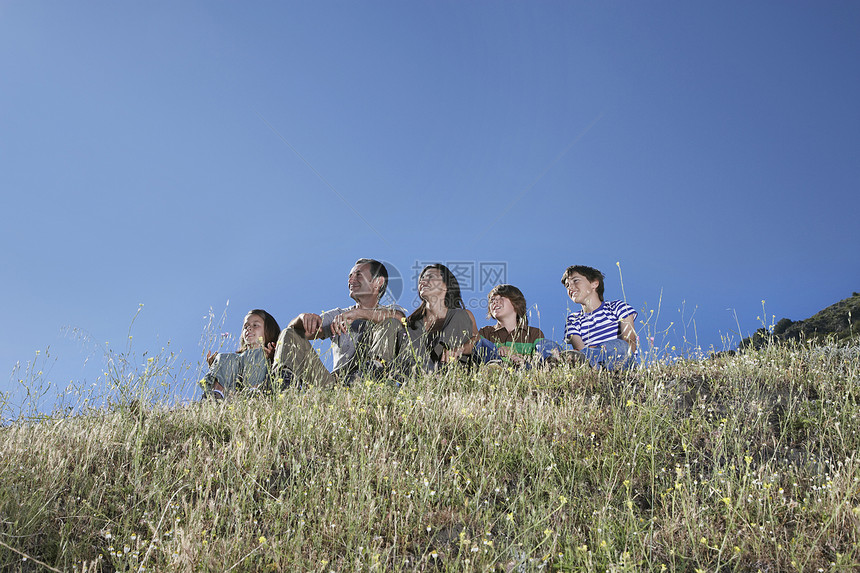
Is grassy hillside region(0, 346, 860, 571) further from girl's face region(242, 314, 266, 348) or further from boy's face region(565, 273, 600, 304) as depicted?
girl's face region(242, 314, 266, 348)

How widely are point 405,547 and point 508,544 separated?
592 mm

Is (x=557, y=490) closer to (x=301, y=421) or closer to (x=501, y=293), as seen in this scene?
(x=301, y=421)

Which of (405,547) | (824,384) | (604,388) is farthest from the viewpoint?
(604,388)

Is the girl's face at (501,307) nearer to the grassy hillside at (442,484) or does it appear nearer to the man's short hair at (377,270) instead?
the man's short hair at (377,270)

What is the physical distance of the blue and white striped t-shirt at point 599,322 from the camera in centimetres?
656

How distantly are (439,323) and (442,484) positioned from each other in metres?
3.38

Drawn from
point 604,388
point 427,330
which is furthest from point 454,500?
point 427,330

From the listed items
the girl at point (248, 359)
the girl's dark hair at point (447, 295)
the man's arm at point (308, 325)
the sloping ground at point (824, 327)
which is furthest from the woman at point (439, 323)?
the sloping ground at point (824, 327)

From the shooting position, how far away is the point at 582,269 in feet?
22.9

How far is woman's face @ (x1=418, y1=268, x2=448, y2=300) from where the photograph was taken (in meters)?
6.87

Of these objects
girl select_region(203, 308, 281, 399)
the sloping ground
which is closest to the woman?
girl select_region(203, 308, 281, 399)

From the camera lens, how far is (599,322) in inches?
260

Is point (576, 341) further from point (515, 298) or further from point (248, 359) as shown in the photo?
point (248, 359)

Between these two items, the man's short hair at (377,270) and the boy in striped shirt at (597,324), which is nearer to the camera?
the boy in striped shirt at (597,324)
